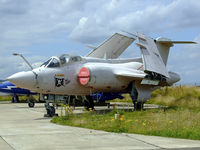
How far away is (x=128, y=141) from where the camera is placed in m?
6.60

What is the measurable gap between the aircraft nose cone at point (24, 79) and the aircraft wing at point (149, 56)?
15.6 feet

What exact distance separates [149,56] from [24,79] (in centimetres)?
563

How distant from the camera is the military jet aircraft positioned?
496 inches

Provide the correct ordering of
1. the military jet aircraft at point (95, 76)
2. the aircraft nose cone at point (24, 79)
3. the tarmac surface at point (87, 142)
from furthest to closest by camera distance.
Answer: the military jet aircraft at point (95, 76)
the aircraft nose cone at point (24, 79)
the tarmac surface at point (87, 142)

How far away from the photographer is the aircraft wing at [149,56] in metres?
13.5

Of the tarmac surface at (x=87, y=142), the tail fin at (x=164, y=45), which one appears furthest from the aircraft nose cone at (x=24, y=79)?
the tail fin at (x=164, y=45)

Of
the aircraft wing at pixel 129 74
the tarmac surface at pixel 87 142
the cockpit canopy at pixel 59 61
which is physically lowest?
the tarmac surface at pixel 87 142

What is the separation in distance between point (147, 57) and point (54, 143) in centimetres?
829

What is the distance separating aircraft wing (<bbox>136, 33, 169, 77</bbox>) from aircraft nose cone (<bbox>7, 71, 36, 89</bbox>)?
187 inches

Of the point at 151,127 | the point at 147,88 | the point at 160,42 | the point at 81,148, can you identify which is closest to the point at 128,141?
the point at 81,148

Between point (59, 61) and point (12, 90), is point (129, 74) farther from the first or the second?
point (12, 90)

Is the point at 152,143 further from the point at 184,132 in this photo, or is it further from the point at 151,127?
the point at 151,127

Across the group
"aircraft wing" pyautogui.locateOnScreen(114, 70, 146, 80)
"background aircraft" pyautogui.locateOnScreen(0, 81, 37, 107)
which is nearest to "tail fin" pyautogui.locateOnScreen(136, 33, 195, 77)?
"aircraft wing" pyautogui.locateOnScreen(114, 70, 146, 80)

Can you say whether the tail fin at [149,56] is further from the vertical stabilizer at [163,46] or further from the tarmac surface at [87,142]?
the tarmac surface at [87,142]
